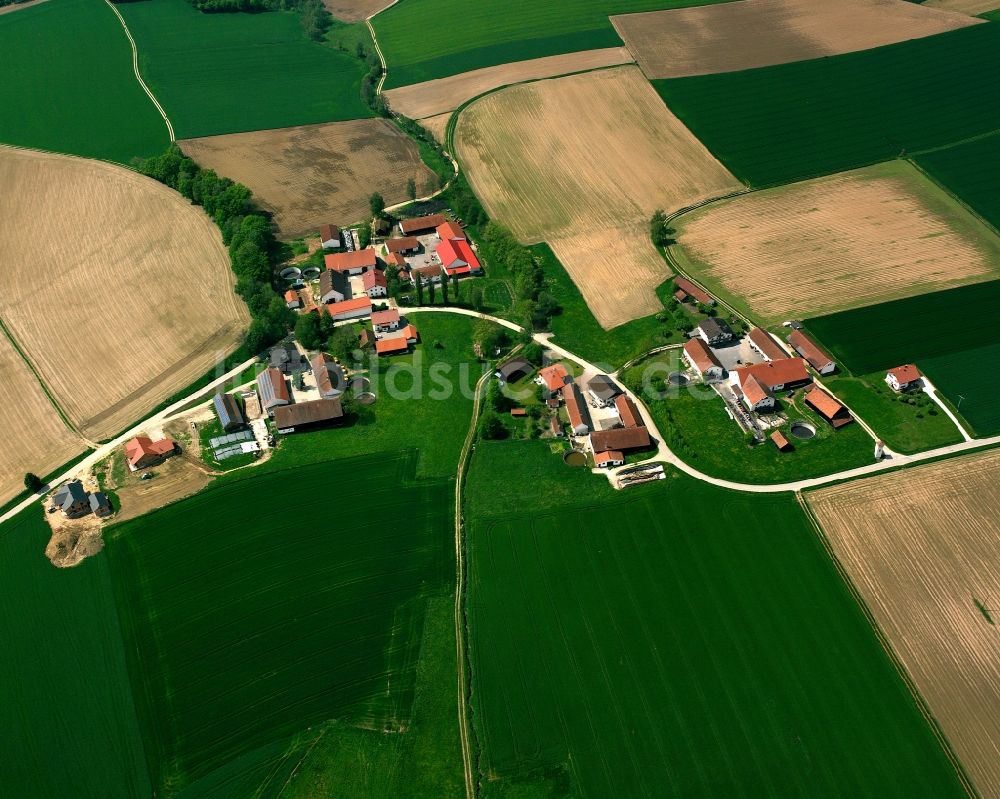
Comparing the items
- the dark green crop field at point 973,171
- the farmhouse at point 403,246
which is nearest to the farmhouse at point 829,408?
the dark green crop field at point 973,171

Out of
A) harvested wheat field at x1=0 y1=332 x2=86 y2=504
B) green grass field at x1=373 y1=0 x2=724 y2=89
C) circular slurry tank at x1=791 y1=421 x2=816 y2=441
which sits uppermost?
green grass field at x1=373 y1=0 x2=724 y2=89

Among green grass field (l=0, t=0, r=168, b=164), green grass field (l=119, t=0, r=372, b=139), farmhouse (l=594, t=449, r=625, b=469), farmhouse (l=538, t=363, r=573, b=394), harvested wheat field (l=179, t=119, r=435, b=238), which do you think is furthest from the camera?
green grass field (l=119, t=0, r=372, b=139)

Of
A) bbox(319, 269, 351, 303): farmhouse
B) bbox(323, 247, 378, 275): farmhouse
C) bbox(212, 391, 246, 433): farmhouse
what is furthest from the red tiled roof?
bbox(212, 391, 246, 433): farmhouse

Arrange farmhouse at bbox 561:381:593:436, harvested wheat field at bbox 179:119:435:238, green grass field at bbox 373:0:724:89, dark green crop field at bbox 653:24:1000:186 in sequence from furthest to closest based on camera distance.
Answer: green grass field at bbox 373:0:724:89 < dark green crop field at bbox 653:24:1000:186 < harvested wheat field at bbox 179:119:435:238 < farmhouse at bbox 561:381:593:436

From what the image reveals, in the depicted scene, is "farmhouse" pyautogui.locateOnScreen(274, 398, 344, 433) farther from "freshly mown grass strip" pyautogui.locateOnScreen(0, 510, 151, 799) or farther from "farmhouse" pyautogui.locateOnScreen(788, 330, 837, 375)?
"farmhouse" pyautogui.locateOnScreen(788, 330, 837, 375)

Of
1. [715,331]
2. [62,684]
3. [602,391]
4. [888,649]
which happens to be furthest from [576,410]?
[62,684]

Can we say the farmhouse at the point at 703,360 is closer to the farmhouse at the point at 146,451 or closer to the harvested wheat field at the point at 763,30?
the farmhouse at the point at 146,451

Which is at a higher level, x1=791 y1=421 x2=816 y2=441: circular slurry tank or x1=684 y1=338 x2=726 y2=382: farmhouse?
x1=684 y1=338 x2=726 y2=382: farmhouse

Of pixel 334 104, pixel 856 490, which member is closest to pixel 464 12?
pixel 334 104

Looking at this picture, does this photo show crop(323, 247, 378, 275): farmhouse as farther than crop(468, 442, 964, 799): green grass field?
Yes
